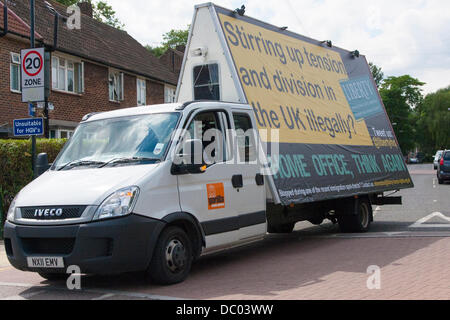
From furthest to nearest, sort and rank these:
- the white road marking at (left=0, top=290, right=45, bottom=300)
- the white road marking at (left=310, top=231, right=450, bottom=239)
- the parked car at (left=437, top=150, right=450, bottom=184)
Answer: the parked car at (left=437, top=150, right=450, bottom=184) < the white road marking at (left=310, top=231, right=450, bottom=239) < the white road marking at (left=0, top=290, right=45, bottom=300)

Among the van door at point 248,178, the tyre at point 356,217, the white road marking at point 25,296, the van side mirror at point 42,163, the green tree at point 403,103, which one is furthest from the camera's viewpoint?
the green tree at point 403,103

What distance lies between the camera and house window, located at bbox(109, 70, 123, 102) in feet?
93.3

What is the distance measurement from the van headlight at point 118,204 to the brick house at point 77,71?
1612 centimetres

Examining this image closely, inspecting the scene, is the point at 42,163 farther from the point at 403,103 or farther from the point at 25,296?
the point at 403,103

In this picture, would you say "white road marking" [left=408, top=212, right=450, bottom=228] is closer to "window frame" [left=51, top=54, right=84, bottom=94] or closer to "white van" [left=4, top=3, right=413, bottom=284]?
"white van" [left=4, top=3, right=413, bottom=284]

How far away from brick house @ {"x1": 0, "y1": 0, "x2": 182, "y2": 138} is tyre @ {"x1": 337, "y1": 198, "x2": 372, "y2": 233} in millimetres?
14177

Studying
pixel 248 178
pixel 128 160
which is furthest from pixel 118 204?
pixel 248 178

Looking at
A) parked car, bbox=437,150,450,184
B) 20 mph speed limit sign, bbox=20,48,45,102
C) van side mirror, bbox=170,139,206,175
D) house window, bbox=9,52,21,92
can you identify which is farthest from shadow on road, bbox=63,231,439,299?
parked car, bbox=437,150,450,184

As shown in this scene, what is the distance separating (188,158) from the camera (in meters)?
6.93

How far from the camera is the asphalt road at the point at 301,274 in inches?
247

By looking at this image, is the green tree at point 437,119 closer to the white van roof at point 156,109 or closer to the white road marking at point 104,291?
the white van roof at point 156,109

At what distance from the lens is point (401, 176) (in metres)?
13.2

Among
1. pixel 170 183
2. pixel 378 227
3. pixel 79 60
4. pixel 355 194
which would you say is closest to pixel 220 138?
pixel 170 183

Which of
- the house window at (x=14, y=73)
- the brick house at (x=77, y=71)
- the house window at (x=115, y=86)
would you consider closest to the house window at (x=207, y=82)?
the brick house at (x=77, y=71)
